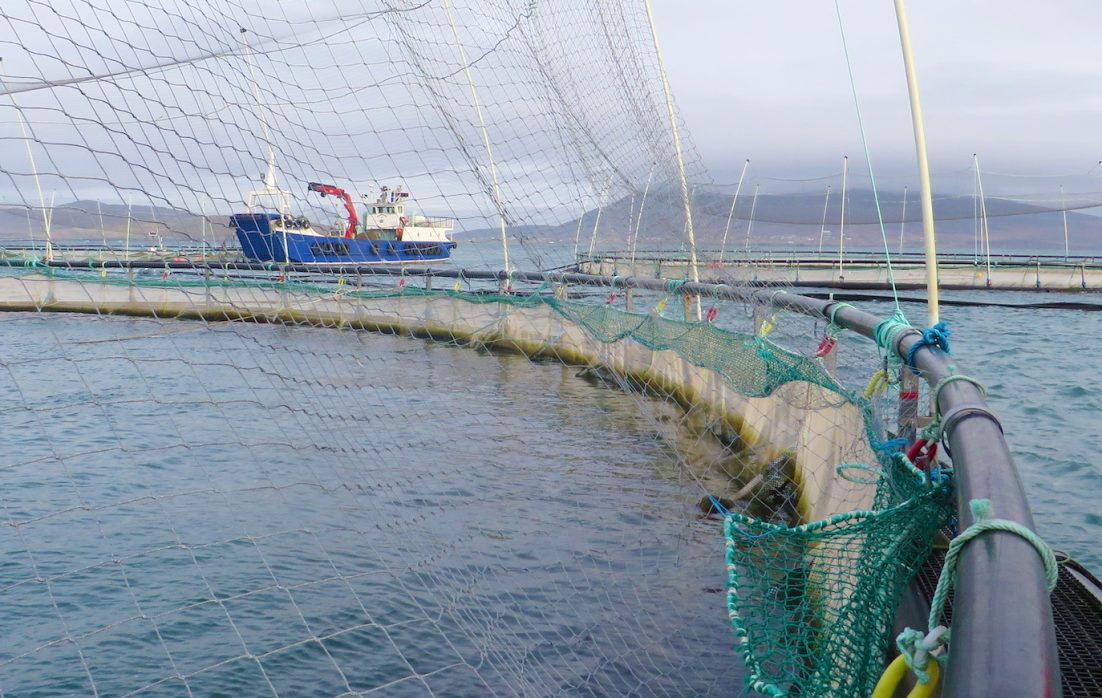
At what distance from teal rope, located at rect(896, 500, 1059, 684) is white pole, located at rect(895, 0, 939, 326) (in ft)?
11.1

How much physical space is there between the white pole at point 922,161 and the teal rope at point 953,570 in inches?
133

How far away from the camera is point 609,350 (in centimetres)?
1125

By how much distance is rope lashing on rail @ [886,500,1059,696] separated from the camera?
43.0 inches

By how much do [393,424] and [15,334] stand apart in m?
13.6

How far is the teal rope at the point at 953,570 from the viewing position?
1092 millimetres

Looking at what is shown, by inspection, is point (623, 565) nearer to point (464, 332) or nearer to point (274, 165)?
point (274, 165)

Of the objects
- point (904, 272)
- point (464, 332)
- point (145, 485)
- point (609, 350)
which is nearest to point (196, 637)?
point (145, 485)

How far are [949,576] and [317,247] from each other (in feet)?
33.7

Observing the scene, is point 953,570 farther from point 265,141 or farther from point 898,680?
point 265,141

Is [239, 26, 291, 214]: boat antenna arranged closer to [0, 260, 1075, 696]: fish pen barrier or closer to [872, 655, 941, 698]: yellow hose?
[0, 260, 1075, 696]: fish pen barrier

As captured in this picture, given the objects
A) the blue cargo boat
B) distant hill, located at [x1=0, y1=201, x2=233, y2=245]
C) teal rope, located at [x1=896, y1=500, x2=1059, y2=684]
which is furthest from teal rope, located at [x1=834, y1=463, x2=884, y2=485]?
the blue cargo boat

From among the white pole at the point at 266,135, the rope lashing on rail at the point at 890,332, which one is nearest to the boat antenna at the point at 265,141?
the white pole at the point at 266,135

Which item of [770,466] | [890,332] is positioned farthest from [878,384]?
[770,466]

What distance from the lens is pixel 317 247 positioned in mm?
10883
